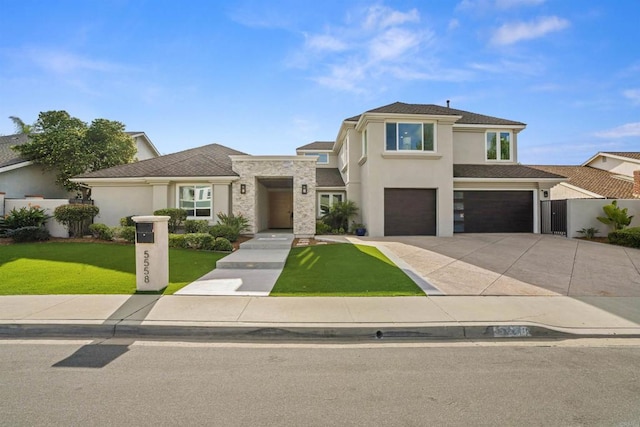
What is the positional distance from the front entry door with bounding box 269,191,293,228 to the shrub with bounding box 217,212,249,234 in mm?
7262

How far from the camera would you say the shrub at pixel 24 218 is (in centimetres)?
1409

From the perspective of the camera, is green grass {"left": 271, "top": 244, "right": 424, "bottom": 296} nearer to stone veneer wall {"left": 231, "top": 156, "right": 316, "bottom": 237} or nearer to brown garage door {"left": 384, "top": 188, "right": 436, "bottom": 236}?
stone veneer wall {"left": 231, "top": 156, "right": 316, "bottom": 237}

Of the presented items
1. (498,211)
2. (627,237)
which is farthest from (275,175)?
(627,237)

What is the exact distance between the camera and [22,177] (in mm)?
19953

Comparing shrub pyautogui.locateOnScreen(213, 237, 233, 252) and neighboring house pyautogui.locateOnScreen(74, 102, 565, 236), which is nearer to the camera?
shrub pyautogui.locateOnScreen(213, 237, 233, 252)

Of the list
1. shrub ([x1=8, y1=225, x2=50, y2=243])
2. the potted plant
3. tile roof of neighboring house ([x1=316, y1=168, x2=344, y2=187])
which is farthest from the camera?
tile roof of neighboring house ([x1=316, y1=168, x2=344, y2=187])

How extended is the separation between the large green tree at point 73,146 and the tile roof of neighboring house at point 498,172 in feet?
72.0

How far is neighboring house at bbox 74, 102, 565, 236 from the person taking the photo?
16172 millimetres

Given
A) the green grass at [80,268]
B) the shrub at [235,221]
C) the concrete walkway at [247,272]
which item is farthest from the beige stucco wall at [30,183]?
the concrete walkway at [247,272]

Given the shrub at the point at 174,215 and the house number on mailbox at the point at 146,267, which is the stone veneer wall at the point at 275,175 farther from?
the house number on mailbox at the point at 146,267

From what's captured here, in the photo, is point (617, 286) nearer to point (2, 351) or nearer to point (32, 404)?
point (32, 404)

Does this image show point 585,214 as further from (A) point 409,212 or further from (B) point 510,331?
(B) point 510,331

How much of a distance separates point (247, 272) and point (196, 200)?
335 inches

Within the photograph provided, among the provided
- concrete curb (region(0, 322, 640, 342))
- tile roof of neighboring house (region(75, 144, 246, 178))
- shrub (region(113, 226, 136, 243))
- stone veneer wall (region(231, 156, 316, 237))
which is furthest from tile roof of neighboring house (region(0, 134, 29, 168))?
concrete curb (region(0, 322, 640, 342))
